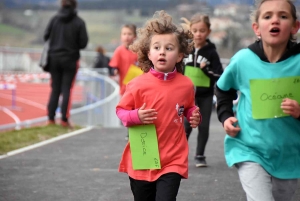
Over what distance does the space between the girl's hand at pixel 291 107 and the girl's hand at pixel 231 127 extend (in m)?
0.32

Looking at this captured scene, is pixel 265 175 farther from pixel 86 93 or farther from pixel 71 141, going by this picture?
pixel 86 93

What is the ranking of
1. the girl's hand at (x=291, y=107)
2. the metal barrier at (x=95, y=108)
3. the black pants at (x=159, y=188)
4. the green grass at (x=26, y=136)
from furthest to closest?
the metal barrier at (x=95, y=108) < the green grass at (x=26, y=136) < the black pants at (x=159, y=188) < the girl's hand at (x=291, y=107)

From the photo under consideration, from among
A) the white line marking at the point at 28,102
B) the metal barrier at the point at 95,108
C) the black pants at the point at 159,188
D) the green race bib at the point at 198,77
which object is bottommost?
the white line marking at the point at 28,102

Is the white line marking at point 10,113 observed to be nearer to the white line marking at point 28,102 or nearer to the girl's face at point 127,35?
the white line marking at point 28,102

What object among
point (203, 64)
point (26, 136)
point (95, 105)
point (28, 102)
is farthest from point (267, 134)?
point (28, 102)

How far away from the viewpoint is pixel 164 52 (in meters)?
5.06

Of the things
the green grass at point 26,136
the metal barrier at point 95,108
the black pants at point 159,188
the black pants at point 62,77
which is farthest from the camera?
the metal barrier at point 95,108

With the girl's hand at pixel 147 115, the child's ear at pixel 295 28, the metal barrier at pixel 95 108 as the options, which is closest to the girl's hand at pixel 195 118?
the girl's hand at pixel 147 115

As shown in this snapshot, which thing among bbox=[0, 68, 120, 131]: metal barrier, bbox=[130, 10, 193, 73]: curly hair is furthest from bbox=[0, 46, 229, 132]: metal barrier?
bbox=[130, 10, 193, 73]: curly hair

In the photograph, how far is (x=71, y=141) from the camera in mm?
10805

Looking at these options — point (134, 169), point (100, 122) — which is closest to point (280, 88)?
point (134, 169)

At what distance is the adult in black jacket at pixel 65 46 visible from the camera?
11641 mm

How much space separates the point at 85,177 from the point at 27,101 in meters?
18.0

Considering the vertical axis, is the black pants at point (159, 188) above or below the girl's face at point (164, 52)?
below
